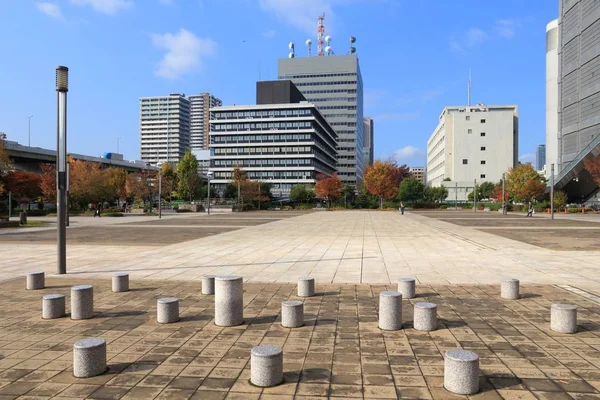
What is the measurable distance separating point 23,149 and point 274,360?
77046 millimetres

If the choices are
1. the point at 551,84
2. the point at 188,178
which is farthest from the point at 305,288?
the point at 551,84

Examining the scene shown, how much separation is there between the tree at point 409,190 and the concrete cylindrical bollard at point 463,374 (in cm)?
8450

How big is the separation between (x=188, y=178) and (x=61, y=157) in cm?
7017

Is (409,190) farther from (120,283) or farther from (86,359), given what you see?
(86,359)

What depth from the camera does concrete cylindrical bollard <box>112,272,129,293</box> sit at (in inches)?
353

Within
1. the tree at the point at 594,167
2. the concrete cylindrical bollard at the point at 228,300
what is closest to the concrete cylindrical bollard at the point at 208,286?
the concrete cylindrical bollard at the point at 228,300

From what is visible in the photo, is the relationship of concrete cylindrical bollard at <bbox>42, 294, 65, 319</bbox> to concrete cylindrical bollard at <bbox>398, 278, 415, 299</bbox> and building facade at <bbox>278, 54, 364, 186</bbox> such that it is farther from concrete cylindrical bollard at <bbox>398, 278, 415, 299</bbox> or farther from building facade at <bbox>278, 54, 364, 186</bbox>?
building facade at <bbox>278, 54, 364, 186</bbox>

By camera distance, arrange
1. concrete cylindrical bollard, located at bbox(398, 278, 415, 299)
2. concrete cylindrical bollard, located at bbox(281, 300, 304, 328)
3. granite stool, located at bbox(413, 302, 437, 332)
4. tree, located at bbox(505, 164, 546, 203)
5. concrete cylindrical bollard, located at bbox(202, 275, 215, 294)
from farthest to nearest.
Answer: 1. tree, located at bbox(505, 164, 546, 203)
2. concrete cylindrical bollard, located at bbox(202, 275, 215, 294)
3. concrete cylindrical bollard, located at bbox(398, 278, 415, 299)
4. concrete cylindrical bollard, located at bbox(281, 300, 304, 328)
5. granite stool, located at bbox(413, 302, 437, 332)

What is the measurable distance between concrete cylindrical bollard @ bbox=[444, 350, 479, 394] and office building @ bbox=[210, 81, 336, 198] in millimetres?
105825

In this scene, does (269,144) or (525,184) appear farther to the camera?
(269,144)

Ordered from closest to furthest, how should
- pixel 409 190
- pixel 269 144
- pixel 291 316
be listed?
pixel 291 316, pixel 409 190, pixel 269 144

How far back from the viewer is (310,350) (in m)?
5.51

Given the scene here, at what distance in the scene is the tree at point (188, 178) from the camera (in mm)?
79938

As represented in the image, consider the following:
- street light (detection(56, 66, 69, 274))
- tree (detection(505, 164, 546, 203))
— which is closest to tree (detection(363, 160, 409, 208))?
tree (detection(505, 164, 546, 203))
